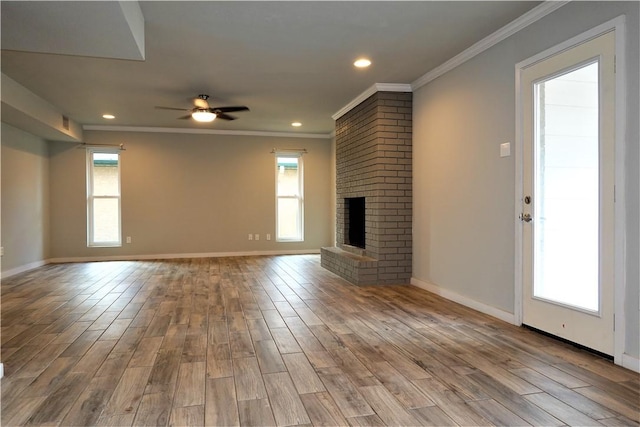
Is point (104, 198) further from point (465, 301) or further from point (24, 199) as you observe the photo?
point (465, 301)

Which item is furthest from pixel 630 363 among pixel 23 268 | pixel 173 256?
pixel 23 268

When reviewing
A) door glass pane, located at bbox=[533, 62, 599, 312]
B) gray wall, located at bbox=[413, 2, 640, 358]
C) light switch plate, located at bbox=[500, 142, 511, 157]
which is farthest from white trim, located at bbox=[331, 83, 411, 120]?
door glass pane, located at bbox=[533, 62, 599, 312]

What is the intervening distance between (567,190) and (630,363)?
1.17 meters

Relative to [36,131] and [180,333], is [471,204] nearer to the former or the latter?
[180,333]

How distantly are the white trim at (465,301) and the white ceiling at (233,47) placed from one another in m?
2.46

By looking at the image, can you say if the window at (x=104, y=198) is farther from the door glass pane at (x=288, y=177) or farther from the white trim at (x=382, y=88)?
the white trim at (x=382, y=88)

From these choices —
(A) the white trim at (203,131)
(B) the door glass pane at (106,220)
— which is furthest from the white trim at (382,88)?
(B) the door glass pane at (106,220)

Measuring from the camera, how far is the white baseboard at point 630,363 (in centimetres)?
238

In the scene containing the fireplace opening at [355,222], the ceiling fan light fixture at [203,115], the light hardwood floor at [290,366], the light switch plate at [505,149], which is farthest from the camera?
the fireplace opening at [355,222]

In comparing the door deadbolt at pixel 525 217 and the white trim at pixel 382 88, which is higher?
the white trim at pixel 382 88

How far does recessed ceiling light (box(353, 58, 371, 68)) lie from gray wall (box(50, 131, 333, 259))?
4392mm

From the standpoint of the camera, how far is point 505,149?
3500 millimetres

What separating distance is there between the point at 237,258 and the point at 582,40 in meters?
6.57

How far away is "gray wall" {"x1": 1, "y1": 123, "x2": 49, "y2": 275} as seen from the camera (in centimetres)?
598
